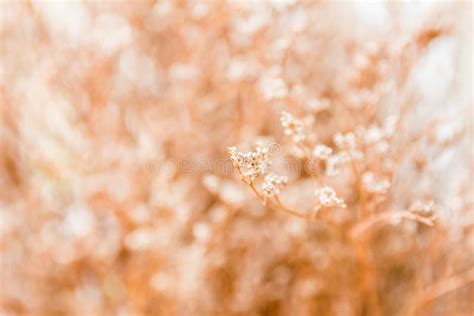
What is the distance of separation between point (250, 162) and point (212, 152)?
62 centimetres

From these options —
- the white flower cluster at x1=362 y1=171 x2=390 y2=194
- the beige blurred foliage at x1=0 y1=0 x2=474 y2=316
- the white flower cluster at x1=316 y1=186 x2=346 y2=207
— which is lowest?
the white flower cluster at x1=316 y1=186 x2=346 y2=207

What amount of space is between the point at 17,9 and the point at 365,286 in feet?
3.27

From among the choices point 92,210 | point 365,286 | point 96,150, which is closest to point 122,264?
point 92,210

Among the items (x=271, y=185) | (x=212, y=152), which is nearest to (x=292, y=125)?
(x=271, y=185)

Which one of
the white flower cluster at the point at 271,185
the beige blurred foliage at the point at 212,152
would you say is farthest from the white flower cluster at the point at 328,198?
the beige blurred foliage at the point at 212,152

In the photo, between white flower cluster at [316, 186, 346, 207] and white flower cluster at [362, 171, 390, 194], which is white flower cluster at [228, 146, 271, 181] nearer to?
white flower cluster at [316, 186, 346, 207]

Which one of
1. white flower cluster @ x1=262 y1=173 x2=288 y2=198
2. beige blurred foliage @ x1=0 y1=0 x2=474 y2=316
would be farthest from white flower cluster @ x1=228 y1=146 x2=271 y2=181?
beige blurred foliage @ x1=0 y1=0 x2=474 y2=316

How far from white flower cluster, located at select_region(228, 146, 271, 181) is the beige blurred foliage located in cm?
33

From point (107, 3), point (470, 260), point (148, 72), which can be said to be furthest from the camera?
point (148, 72)

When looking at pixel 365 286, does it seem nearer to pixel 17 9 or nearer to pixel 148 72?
pixel 148 72

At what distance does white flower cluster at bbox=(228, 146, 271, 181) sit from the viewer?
464mm

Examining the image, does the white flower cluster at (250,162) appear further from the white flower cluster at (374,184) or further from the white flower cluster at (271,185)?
the white flower cluster at (374,184)

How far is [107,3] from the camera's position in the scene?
109cm

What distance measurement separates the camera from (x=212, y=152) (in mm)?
1084
